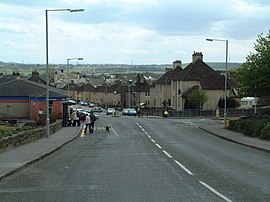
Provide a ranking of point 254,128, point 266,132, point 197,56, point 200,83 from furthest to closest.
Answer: point 197,56 → point 200,83 → point 254,128 → point 266,132

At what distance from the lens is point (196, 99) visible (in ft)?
245

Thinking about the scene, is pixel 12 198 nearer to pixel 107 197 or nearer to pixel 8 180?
pixel 107 197

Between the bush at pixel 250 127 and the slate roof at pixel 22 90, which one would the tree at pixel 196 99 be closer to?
the slate roof at pixel 22 90

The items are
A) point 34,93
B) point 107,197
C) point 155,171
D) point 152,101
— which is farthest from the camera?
point 152,101

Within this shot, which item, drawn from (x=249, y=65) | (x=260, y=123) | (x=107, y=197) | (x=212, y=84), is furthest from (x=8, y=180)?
(x=212, y=84)

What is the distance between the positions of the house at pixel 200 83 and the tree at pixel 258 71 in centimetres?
3863

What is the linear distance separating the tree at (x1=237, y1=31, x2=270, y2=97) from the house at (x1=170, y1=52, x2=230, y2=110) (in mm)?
38628

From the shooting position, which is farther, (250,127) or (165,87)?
(165,87)

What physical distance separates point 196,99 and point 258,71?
3594cm

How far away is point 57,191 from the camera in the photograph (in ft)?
37.2

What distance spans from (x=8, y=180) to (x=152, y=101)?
98488mm

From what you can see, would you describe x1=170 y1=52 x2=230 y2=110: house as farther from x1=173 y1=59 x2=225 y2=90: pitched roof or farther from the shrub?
the shrub

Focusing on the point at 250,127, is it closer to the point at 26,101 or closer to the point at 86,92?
the point at 26,101

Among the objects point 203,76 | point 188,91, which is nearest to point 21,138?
point 188,91
